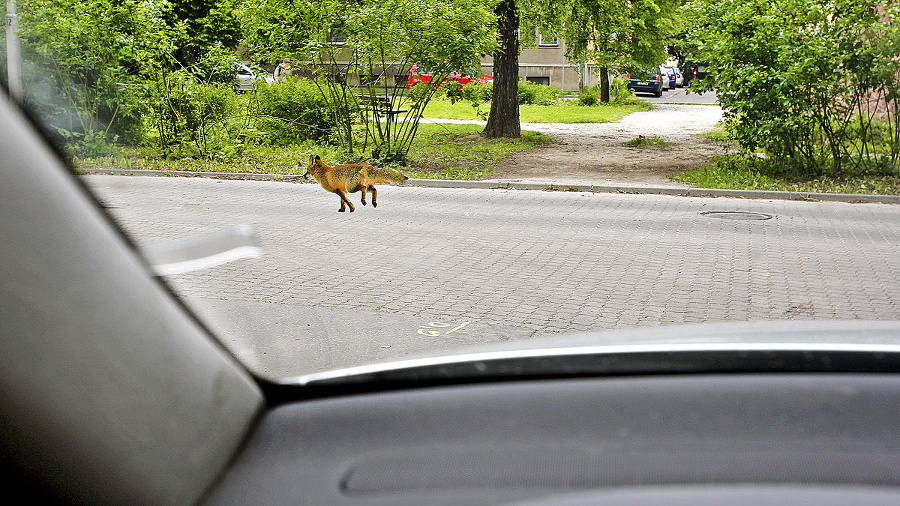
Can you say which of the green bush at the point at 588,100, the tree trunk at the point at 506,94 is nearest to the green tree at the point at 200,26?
the tree trunk at the point at 506,94

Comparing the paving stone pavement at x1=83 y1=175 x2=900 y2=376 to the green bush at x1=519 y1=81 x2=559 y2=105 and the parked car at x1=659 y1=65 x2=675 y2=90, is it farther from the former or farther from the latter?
the parked car at x1=659 y1=65 x2=675 y2=90

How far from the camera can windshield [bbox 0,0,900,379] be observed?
516 centimetres

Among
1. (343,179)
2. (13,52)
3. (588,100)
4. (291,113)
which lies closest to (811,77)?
(343,179)

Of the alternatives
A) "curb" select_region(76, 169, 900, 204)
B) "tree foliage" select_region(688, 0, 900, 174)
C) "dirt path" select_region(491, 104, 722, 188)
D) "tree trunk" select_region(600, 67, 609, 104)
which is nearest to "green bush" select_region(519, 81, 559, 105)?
"tree trunk" select_region(600, 67, 609, 104)

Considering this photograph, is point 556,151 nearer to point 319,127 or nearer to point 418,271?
Answer: point 319,127

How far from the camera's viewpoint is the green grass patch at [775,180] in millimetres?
13188

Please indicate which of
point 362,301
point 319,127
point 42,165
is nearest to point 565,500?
point 42,165

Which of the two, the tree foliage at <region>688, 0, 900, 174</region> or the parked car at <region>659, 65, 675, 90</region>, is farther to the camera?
the parked car at <region>659, 65, 675, 90</region>

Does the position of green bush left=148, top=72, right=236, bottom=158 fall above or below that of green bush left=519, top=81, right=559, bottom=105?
above

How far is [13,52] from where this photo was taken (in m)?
1.29

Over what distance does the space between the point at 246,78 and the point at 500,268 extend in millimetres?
11063

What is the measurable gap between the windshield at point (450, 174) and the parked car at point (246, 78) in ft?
0.18

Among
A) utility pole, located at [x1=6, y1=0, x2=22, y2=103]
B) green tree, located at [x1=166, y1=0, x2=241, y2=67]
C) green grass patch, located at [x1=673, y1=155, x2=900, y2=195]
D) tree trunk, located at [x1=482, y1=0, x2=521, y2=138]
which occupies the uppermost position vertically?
green tree, located at [x1=166, y1=0, x2=241, y2=67]

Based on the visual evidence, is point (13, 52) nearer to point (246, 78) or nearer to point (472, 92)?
point (472, 92)
